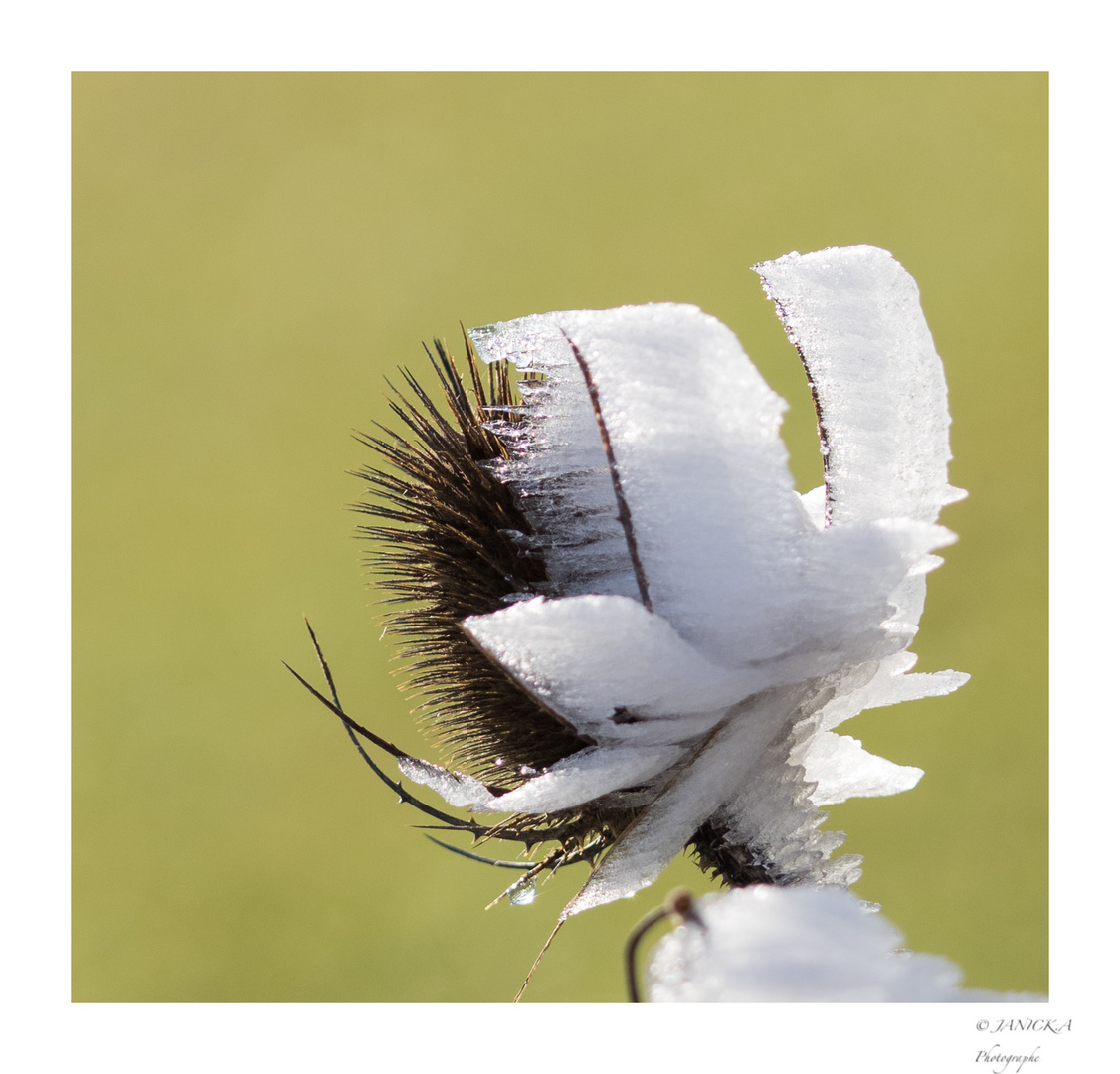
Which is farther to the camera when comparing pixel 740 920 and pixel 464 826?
pixel 464 826

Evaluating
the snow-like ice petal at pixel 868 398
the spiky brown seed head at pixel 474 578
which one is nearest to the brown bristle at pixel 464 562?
the spiky brown seed head at pixel 474 578

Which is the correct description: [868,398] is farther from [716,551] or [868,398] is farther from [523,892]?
[523,892]

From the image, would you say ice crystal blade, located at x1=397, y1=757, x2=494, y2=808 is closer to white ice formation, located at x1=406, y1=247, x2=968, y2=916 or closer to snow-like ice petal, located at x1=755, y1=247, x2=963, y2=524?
white ice formation, located at x1=406, y1=247, x2=968, y2=916

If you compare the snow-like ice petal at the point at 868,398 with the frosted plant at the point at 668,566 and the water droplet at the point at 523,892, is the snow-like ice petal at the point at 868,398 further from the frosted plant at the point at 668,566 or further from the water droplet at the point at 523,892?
the water droplet at the point at 523,892

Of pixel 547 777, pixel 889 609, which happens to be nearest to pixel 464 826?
pixel 547 777
